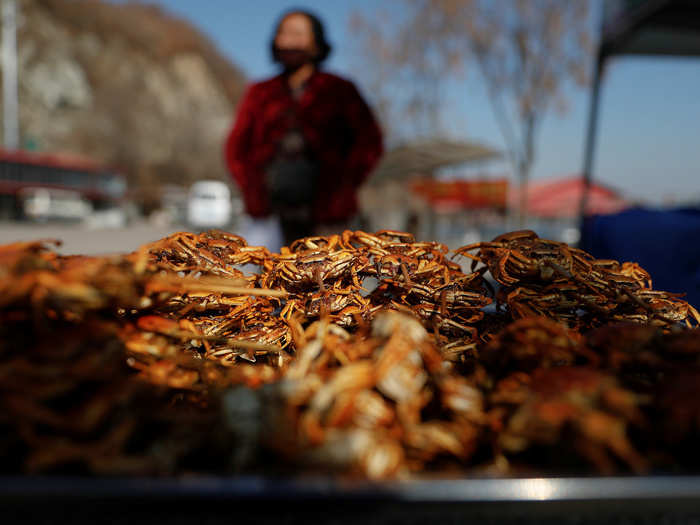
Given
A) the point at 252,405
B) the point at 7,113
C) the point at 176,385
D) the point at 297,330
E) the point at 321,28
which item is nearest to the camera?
the point at 252,405

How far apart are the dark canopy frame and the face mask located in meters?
2.87

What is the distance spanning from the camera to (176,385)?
3.27 feet

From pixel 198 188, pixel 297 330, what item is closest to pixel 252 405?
pixel 297 330

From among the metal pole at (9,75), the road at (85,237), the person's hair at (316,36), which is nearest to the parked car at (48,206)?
the road at (85,237)

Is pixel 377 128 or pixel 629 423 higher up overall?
pixel 377 128

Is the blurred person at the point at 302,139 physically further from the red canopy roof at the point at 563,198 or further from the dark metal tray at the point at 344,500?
the red canopy roof at the point at 563,198

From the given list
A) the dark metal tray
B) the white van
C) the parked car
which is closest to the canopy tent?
the dark metal tray

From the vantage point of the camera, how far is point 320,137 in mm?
2479

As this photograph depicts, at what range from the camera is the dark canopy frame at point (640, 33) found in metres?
3.94

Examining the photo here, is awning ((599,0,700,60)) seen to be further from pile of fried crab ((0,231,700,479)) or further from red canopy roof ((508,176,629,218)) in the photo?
red canopy roof ((508,176,629,218))

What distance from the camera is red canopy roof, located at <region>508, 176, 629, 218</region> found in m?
16.1

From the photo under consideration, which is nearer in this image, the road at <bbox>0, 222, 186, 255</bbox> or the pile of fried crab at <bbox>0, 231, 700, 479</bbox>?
the pile of fried crab at <bbox>0, 231, 700, 479</bbox>

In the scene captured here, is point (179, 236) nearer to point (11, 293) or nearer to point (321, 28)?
point (11, 293)

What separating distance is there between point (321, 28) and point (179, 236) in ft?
5.72
